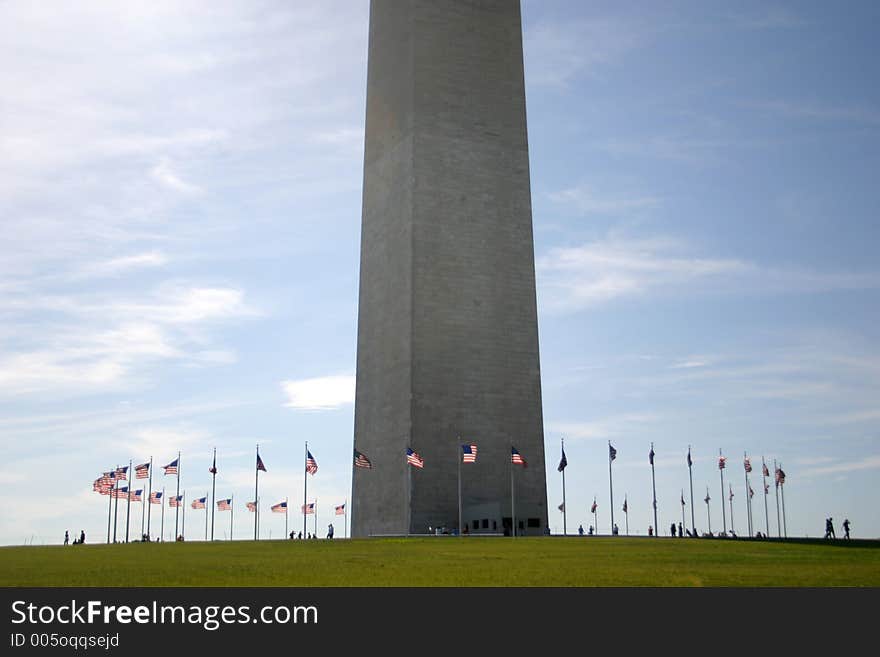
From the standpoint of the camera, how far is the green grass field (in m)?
18.0

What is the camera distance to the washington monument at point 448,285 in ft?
177

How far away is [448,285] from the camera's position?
55375mm

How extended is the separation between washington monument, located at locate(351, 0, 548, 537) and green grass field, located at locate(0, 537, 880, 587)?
2281 centimetres

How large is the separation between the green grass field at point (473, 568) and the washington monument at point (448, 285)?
74.8 feet

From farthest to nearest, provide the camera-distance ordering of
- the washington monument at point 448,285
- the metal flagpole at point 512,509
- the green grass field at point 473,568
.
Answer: the washington monument at point 448,285, the metal flagpole at point 512,509, the green grass field at point 473,568

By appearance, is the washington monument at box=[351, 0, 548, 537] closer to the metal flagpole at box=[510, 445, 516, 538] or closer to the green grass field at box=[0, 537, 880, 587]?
the metal flagpole at box=[510, 445, 516, 538]

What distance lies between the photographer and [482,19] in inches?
2361

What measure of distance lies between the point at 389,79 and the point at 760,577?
1819 inches

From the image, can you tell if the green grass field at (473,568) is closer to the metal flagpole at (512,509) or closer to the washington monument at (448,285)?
the metal flagpole at (512,509)

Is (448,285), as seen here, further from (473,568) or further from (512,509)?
(473,568)

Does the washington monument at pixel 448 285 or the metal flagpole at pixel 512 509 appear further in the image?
the washington monument at pixel 448 285

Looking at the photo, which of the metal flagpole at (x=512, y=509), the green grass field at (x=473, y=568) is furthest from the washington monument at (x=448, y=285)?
the green grass field at (x=473, y=568)
